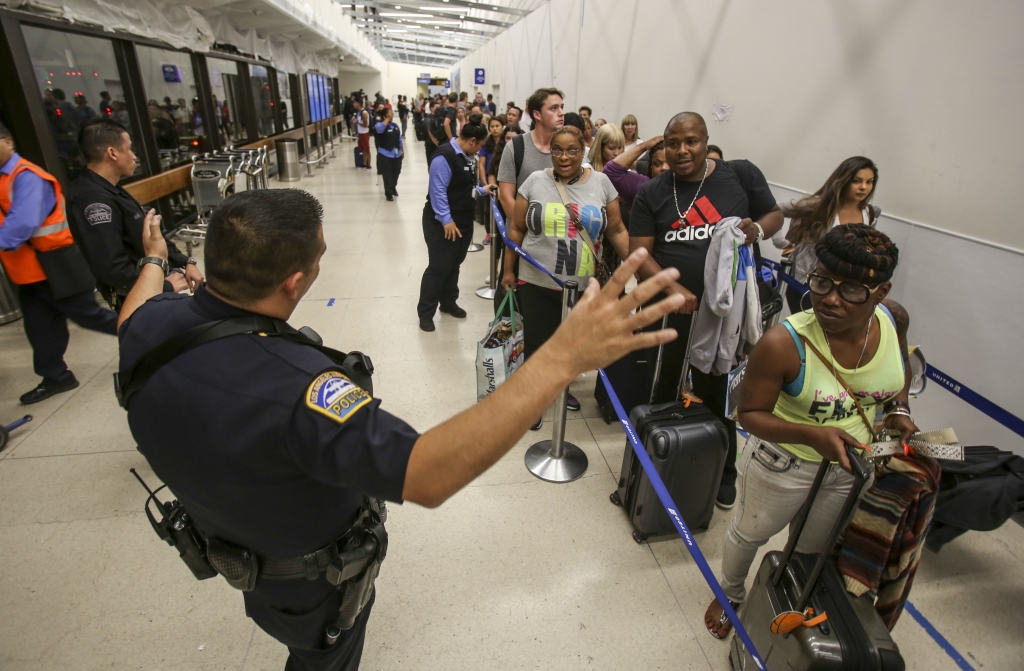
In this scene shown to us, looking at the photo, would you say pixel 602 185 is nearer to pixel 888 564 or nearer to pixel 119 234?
pixel 888 564

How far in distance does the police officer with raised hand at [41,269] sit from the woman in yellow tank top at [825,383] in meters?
3.65

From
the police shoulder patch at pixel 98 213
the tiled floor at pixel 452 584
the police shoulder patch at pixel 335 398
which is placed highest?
the police shoulder patch at pixel 335 398

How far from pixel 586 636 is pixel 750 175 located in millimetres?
2200

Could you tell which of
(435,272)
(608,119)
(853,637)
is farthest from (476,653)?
(608,119)

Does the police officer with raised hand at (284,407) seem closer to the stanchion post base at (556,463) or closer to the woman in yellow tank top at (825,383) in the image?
the woman in yellow tank top at (825,383)

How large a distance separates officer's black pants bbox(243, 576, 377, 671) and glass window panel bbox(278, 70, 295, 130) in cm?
1434

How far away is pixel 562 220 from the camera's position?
9.40 feet

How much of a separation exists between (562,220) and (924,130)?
7.39ft

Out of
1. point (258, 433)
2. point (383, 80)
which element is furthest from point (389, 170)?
point (383, 80)

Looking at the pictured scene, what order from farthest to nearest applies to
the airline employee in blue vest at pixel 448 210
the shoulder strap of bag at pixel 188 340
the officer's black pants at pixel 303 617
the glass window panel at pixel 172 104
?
the glass window panel at pixel 172 104
the airline employee in blue vest at pixel 448 210
the officer's black pants at pixel 303 617
the shoulder strap of bag at pixel 188 340

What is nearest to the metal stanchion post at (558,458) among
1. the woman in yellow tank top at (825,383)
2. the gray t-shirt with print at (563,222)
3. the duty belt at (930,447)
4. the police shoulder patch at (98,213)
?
the gray t-shirt with print at (563,222)

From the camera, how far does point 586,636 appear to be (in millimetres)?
2004

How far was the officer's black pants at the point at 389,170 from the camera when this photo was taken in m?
9.64

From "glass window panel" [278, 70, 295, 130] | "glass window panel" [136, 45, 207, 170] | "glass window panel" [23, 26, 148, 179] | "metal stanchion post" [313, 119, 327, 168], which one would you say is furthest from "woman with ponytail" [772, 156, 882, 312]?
"metal stanchion post" [313, 119, 327, 168]
